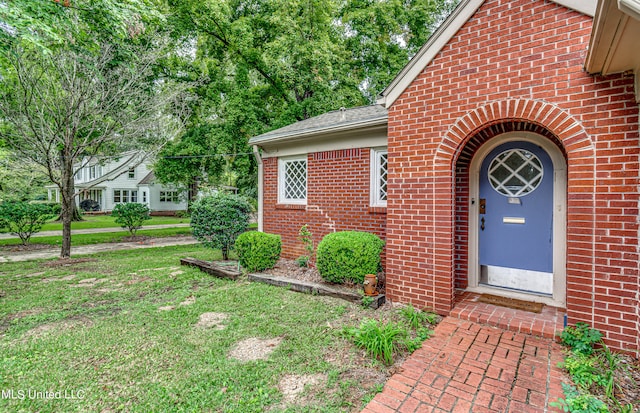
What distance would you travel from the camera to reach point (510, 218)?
15.3 ft

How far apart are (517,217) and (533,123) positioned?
153cm

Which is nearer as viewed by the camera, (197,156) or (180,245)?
(180,245)

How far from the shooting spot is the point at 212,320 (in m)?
4.25

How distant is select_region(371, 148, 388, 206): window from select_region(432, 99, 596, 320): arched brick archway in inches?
70.1

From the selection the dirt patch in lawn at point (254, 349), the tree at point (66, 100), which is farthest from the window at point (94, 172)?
the dirt patch in lawn at point (254, 349)

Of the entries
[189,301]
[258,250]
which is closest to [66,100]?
[258,250]

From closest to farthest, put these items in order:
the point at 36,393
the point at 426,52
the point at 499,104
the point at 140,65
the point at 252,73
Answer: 1. the point at 36,393
2. the point at 499,104
3. the point at 426,52
4. the point at 140,65
5. the point at 252,73

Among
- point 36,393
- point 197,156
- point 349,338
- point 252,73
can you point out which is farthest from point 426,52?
point 252,73

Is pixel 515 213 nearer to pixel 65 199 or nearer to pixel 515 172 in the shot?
pixel 515 172

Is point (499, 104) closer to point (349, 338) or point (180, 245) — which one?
point (349, 338)

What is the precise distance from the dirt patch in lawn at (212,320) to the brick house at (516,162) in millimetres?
2452

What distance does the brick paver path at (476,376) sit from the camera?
96.5 inches

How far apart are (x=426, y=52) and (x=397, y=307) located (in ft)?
11.8

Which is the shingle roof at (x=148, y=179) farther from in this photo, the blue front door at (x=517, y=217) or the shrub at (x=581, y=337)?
the shrub at (x=581, y=337)
